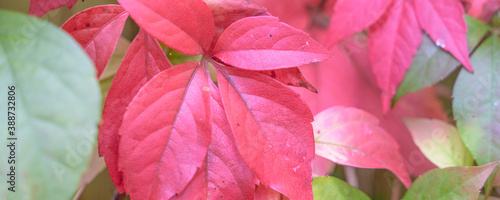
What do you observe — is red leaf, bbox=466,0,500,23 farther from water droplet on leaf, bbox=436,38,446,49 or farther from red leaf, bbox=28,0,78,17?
red leaf, bbox=28,0,78,17

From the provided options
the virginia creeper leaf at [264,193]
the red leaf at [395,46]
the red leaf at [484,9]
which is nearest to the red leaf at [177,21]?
the virginia creeper leaf at [264,193]

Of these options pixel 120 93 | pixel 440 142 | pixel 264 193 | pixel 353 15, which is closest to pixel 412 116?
pixel 440 142

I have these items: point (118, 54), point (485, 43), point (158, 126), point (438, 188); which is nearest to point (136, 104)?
point (158, 126)

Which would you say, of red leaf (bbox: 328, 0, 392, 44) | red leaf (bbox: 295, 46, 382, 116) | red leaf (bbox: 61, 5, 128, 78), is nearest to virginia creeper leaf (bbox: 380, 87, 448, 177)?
red leaf (bbox: 295, 46, 382, 116)

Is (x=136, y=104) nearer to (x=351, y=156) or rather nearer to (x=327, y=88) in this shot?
(x=351, y=156)

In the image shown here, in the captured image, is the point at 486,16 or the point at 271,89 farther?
the point at 486,16

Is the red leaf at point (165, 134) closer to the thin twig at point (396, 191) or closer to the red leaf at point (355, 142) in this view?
the red leaf at point (355, 142)
